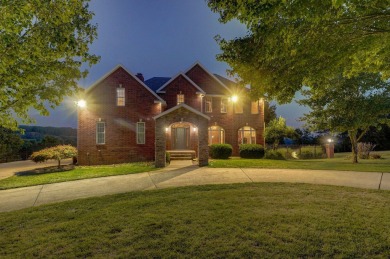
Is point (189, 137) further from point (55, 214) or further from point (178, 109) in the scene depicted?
point (55, 214)

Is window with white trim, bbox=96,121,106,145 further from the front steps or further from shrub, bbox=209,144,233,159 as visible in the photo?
shrub, bbox=209,144,233,159

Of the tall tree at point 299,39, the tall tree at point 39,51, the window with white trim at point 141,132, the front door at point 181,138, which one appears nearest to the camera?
the tall tree at point 299,39

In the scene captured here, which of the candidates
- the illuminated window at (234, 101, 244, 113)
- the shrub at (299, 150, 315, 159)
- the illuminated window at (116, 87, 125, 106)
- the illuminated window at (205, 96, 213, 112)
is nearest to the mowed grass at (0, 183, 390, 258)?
the illuminated window at (116, 87, 125, 106)

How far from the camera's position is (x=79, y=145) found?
19.9 meters

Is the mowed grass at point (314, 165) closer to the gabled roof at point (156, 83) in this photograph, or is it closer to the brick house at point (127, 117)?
the brick house at point (127, 117)

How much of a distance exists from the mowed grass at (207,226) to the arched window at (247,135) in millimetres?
17332

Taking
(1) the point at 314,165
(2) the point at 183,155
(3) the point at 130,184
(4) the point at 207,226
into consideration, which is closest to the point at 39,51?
(3) the point at 130,184

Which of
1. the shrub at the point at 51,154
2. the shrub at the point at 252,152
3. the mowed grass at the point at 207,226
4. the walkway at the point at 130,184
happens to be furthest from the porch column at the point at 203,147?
the shrub at the point at 51,154

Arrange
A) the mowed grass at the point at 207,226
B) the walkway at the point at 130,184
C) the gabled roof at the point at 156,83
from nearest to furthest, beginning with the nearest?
the mowed grass at the point at 207,226
the walkway at the point at 130,184
the gabled roof at the point at 156,83

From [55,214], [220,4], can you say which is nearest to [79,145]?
[55,214]

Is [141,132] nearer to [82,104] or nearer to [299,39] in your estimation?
[82,104]

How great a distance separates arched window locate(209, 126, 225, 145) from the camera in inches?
976

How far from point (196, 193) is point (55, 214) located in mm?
4133

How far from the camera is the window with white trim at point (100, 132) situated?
20.4 meters
